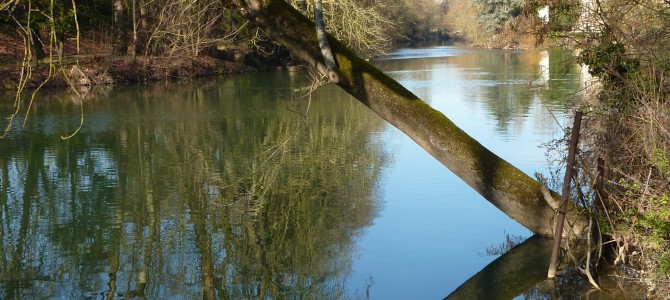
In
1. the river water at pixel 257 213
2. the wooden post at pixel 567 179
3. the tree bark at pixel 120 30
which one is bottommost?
the river water at pixel 257 213

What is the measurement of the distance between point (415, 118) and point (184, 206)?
4073mm

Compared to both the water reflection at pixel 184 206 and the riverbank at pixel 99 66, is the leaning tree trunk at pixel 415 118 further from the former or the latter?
the riverbank at pixel 99 66

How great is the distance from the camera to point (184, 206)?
11102 millimetres

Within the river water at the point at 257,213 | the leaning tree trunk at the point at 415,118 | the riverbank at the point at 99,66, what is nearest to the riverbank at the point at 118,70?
the riverbank at the point at 99,66

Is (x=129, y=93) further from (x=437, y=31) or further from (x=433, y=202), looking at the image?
(x=437, y=31)

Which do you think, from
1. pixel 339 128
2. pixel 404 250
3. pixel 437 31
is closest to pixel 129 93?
pixel 339 128

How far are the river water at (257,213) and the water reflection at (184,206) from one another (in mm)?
28

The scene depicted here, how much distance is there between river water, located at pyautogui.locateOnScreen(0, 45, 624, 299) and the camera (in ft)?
26.8

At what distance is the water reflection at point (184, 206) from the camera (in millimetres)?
8188

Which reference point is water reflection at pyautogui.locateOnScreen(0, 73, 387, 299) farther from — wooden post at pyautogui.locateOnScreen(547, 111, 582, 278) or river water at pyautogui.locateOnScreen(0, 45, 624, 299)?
wooden post at pyautogui.locateOnScreen(547, 111, 582, 278)

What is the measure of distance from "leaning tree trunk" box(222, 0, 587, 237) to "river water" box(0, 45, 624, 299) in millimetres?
620

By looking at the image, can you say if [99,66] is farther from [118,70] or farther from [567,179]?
[567,179]

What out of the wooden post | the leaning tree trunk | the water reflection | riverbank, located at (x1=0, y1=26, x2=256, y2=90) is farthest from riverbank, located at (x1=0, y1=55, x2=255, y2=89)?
the wooden post

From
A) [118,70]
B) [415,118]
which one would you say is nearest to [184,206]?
[415,118]
